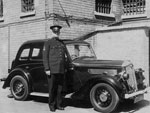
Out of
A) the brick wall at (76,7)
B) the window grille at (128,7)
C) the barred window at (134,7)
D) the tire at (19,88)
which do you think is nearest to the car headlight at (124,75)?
the tire at (19,88)

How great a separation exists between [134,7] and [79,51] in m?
7.82

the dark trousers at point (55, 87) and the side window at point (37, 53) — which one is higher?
the side window at point (37, 53)

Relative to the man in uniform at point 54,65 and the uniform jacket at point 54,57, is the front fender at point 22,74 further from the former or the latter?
the uniform jacket at point 54,57

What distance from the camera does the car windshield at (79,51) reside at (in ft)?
27.2

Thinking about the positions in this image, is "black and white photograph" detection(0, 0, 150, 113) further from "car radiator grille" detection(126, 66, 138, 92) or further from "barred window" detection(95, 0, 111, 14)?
"barred window" detection(95, 0, 111, 14)

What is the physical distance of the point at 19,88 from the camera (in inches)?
361

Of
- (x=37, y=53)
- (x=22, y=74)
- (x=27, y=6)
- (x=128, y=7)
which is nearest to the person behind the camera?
(x=37, y=53)

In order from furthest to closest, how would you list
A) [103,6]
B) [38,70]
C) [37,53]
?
[103,6], [37,53], [38,70]

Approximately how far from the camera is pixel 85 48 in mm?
8992

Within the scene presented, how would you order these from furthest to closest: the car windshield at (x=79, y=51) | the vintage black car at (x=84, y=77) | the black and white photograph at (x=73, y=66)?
the car windshield at (x=79, y=51) → the black and white photograph at (x=73, y=66) → the vintage black car at (x=84, y=77)

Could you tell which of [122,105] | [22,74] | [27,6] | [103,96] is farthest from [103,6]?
[103,96]

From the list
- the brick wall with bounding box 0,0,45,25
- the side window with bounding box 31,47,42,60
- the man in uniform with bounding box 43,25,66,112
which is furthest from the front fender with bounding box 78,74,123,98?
the brick wall with bounding box 0,0,45,25

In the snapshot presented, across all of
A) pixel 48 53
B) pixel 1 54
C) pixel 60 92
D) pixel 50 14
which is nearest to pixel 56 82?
pixel 60 92

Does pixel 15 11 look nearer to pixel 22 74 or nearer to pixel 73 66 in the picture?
pixel 22 74
